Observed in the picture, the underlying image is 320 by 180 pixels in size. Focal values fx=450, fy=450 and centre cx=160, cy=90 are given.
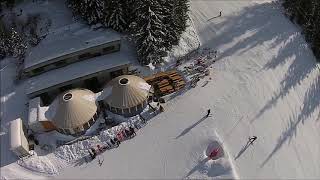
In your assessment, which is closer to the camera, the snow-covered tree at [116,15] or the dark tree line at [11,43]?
the snow-covered tree at [116,15]

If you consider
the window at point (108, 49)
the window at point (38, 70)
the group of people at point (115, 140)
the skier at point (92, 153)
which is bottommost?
the skier at point (92, 153)

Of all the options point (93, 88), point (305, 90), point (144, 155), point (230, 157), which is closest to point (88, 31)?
point (93, 88)

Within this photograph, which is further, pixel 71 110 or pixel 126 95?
pixel 126 95

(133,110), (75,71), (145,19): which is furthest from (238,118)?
(75,71)

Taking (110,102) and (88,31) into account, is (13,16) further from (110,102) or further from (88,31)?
(110,102)

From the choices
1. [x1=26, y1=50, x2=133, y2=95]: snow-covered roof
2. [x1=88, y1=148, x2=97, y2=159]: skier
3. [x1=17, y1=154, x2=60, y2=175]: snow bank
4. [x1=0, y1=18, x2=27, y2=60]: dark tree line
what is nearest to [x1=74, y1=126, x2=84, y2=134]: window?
[x1=88, y1=148, x2=97, y2=159]: skier

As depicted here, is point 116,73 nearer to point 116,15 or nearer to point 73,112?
point 116,15

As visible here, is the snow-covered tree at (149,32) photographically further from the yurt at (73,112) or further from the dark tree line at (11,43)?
the dark tree line at (11,43)

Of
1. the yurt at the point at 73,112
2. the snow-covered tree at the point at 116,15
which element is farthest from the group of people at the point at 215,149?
the snow-covered tree at the point at 116,15
